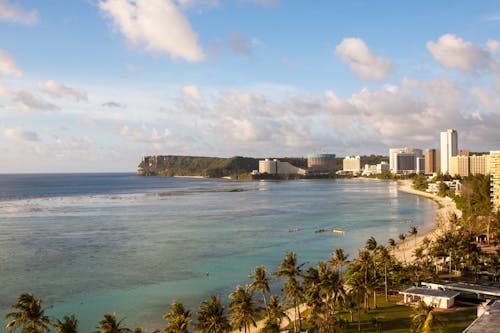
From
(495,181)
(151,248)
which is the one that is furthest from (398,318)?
(495,181)

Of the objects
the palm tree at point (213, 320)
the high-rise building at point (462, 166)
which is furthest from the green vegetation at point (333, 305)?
the high-rise building at point (462, 166)

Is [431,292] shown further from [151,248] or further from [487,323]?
[151,248]

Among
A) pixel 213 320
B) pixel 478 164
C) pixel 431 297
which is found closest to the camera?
pixel 213 320

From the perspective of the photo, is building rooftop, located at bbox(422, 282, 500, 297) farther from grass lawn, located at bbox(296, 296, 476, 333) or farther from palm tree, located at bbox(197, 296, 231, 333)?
palm tree, located at bbox(197, 296, 231, 333)

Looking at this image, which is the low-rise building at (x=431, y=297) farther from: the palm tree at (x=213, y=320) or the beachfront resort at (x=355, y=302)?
the palm tree at (x=213, y=320)

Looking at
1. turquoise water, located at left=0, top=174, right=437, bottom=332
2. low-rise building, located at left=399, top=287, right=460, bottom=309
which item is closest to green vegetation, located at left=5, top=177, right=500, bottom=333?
low-rise building, located at left=399, top=287, right=460, bottom=309

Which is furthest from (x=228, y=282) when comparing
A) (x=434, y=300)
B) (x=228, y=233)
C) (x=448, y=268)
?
(x=228, y=233)
